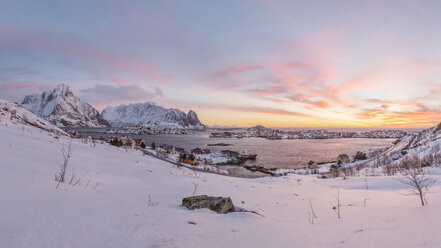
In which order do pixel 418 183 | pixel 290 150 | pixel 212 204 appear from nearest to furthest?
pixel 212 204, pixel 418 183, pixel 290 150

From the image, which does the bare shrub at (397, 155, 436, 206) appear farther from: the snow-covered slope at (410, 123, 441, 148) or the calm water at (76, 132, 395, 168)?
the snow-covered slope at (410, 123, 441, 148)

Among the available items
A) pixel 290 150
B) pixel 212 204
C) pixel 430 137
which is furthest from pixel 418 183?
pixel 290 150

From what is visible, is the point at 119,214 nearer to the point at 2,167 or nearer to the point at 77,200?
the point at 77,200

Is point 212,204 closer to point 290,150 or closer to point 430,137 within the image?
point 430,137

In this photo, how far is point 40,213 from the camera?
297 cm

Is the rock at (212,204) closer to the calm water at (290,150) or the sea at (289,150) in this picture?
the calm water at (290,150)

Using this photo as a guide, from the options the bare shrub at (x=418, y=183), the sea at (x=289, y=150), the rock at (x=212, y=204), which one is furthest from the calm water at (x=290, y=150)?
the bare shrub at (x=418, y=183)

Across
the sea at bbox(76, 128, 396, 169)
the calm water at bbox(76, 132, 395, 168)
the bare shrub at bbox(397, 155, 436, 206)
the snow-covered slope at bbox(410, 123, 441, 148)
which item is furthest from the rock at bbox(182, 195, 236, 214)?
the snow-covered slope at bbox(410, 123, 441, 148)

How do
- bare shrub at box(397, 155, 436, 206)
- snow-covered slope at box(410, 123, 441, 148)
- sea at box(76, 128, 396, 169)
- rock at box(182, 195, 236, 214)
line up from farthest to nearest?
sea at box(76, 128, 396, 169)
snow-covered slope at box(410, 123, 441, 148)
bare shrub at box(397, 155, 436, 206)
rock at box(182, 195, 236, 214)

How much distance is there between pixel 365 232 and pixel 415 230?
0.65 metres

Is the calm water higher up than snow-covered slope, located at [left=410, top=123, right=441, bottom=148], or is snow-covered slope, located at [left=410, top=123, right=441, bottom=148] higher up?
snow-covered slope, located at [left=410, top=123, right=441, bottom=148]

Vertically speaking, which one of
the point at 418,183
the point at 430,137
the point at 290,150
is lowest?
the point at 290,150

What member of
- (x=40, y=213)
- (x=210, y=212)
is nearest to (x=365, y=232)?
(x=210, y=212)

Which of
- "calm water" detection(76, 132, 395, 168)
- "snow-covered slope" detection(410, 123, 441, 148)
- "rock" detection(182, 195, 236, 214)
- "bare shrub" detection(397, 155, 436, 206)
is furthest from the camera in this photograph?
"calm water" detection(76, 132, 395, 168)
